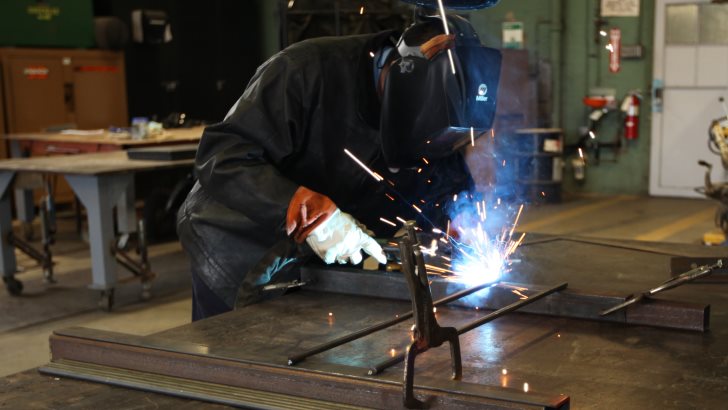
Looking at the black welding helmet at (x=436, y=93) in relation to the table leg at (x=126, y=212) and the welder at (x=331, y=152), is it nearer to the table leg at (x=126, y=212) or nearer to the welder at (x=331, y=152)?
the welder at (x=331, y=152)

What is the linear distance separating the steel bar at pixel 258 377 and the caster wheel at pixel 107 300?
315cm

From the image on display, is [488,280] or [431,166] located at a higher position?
[431,166]

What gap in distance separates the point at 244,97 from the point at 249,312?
0.53 metres

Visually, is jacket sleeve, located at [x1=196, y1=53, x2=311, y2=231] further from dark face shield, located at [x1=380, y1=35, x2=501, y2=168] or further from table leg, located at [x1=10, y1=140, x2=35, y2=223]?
table leg, located at [x1=10, y1=140, x2=35, y2=223]

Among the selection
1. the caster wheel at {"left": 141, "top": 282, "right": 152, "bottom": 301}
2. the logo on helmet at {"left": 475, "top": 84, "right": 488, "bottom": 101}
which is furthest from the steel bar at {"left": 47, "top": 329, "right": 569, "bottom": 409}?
the caster wheel at {"left": 141, "top": 282, "right": 152, "bottom": 301}

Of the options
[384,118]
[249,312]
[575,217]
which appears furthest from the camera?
[575,217]

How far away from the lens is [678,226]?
21.4ft

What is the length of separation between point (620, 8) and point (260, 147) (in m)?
6.81

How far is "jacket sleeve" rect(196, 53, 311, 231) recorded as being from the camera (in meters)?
1.84

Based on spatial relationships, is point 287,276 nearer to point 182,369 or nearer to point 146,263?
point 182,369

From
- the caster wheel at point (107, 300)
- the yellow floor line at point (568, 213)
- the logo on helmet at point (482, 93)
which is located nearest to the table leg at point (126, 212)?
the caster wheel at point (107, 300)

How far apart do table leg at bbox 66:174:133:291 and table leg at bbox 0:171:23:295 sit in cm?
56

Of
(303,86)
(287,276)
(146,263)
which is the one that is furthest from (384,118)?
(146,263)

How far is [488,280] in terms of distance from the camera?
179cm
